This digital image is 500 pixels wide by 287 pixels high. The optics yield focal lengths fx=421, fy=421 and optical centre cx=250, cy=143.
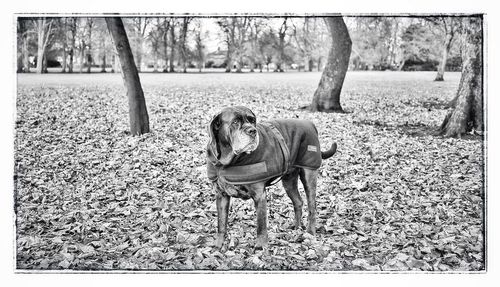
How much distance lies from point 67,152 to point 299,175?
8.14ft

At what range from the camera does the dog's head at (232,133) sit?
10.3 ft

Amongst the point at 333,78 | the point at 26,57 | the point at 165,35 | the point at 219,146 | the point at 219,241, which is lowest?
the point at 219,241

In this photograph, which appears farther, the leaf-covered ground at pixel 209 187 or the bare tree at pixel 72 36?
the bare tree at pixel 72 36

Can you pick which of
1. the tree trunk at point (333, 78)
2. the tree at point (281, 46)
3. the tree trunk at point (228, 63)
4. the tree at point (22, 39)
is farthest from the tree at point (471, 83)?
the tree at point (22, 39)

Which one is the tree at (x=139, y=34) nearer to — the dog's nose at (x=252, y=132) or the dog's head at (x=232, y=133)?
the dog's head at (x=232, y=133)

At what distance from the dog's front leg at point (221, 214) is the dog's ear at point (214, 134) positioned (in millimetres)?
415

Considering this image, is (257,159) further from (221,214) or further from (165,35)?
(165,35)

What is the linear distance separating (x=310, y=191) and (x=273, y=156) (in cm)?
68

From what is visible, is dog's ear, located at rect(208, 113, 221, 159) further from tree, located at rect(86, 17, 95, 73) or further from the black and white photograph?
tree, located at rect(86, 17, 95, 73)

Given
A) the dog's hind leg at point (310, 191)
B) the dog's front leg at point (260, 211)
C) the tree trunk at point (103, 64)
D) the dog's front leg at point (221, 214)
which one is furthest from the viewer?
the tree trunk at point (103, 64)

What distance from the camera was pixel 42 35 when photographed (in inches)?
168

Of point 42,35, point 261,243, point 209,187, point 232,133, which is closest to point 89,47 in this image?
point 42,35
